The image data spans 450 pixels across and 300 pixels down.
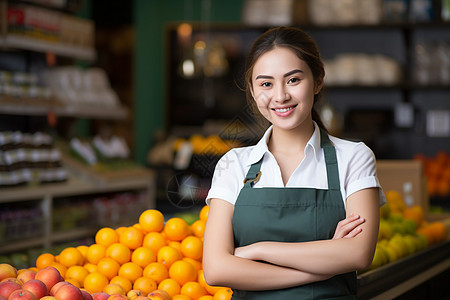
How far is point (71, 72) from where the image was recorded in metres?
4.79

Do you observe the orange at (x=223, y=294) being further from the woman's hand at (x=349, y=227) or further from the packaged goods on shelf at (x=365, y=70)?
the packaged goods on shelf at (x=365, y=70)

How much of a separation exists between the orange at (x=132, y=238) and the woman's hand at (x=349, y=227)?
33.1 inches

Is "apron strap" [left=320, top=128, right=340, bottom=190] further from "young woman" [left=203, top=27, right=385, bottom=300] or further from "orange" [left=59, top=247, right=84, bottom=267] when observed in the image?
"orange" [left=59, top=247, right=84, bottom=267]

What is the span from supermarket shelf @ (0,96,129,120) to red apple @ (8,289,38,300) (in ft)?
9.10

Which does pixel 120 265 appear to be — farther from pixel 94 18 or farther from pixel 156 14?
pixel 156 14

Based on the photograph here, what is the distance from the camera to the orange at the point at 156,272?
196 centimetres

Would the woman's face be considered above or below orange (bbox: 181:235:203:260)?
above

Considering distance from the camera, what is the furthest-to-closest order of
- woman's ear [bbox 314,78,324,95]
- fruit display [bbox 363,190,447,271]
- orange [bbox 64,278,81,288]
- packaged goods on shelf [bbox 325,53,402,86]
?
1. packaged goods on shelf [bbox 325,53,402,86]
2. fruit display [bbox 363,190,447,271]
3. orange [bbox 64,278,81,288]
4. woman's ear [bbox 314,78,324,95]

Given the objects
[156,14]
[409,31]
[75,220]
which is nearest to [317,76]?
[75,220]

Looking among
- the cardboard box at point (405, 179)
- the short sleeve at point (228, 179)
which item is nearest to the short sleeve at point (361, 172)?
the short sleeve at point (228, 179)

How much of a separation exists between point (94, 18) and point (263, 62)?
5.58m

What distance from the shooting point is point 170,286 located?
190cm

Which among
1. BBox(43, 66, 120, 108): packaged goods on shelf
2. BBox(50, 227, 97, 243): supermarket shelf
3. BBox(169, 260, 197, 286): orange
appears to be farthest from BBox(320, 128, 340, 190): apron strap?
BBox(43, 66, 120, 108): packaged goods on shelf

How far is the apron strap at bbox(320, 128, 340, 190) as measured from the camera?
5.08ft
